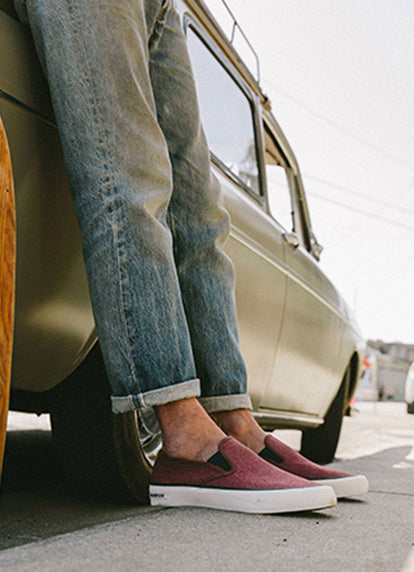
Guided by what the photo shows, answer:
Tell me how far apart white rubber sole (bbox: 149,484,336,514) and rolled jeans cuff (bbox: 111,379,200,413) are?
0.20 metres

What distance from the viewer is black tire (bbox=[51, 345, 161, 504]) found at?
1.63m

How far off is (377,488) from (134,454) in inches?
34.5

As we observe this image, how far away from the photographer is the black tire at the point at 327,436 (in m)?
3.64

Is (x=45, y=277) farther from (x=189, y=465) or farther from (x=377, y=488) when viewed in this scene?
(x=377, y=488)

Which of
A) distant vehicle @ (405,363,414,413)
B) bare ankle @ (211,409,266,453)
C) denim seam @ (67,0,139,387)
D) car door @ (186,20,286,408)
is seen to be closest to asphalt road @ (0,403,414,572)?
bare ankle @ (211,409,266,453)

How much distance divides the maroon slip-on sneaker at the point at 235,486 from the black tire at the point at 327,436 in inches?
93.6

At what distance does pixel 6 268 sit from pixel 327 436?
2.91 metres

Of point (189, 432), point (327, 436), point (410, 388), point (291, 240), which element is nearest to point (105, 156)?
point (189, 432)

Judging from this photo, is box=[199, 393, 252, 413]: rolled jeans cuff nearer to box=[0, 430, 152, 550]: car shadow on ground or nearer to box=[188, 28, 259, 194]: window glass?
box=[0, 430, 152, 550]: car shadow on ground

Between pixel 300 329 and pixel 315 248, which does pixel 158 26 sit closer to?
pixel 300 329

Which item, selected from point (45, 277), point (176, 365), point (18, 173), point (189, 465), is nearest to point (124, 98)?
point (18, 173)

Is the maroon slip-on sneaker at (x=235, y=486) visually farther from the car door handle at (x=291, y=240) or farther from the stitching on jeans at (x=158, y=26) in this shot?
the car door handle at (x=291, y=240)

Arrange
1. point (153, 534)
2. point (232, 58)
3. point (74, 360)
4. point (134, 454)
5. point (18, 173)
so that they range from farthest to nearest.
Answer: point (232, 58) → point (134, 454) → point (74, 360) → point (18, 173) → point (153, 534)

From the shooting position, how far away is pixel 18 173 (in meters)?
1.23
